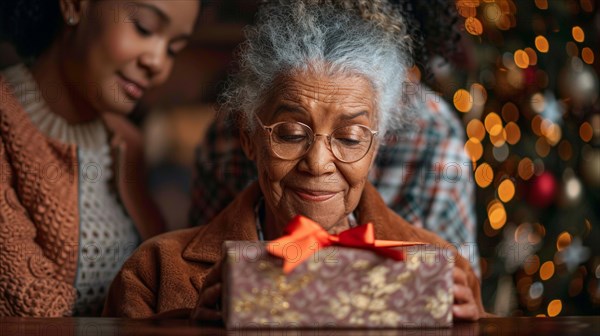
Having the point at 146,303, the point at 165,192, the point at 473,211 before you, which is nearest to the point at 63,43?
the point at 165,192

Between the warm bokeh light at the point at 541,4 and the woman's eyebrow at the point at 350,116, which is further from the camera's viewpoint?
the warm bokeh light at the point at 541,4

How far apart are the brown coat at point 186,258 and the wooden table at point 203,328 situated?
332mm

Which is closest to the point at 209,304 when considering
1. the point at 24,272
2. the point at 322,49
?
the point at 322,49

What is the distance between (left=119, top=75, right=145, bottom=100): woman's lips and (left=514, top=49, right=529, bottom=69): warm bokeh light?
1.17 metres

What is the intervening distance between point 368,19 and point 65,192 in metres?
0.98

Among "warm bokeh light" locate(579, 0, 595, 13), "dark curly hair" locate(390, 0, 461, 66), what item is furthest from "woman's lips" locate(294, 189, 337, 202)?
"warm bokeh light" locate(579, 0, 595, 13)

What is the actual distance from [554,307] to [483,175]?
488 mm

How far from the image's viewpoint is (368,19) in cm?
208

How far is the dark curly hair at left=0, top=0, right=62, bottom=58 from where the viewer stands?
272 cm

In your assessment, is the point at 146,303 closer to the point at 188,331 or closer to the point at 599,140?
the point at 188,331

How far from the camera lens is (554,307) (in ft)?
10.1

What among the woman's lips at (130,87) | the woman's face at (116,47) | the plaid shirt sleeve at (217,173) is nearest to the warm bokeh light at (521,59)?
the plaid shirt sleeve at (217,173)

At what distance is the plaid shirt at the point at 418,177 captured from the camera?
108 inches

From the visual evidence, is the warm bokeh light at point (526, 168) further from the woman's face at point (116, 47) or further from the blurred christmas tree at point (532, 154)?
the woman's face at point (116, 47)
